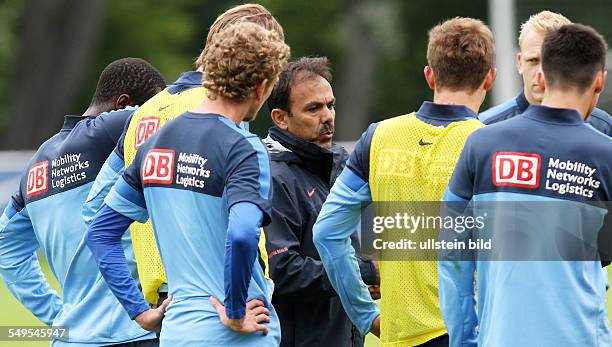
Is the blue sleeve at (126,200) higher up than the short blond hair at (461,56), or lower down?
lower down

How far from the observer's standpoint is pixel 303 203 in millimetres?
5664

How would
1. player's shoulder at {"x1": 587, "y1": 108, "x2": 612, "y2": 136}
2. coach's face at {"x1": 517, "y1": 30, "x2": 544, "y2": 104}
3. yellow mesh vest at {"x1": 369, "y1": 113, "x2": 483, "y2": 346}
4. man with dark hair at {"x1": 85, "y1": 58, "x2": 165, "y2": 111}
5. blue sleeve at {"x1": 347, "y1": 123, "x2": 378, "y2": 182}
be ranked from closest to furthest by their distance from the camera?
1. yellow mesh vest at {"x1": 369, "y1": 113, "x2": 483, "y2": 346}
2. blue sleeve at {"x1": 347, "y1": 123, "x2": 378, "y2": 182}
3. man with dark hair at {"x1": 85, "y1": 58, "x2": 165, "y2": 111}
4. coach's face at {"x1": 517, "y1": 30, "x2": 544, "y2": 104}
5. player's shoulder at {"x1": 587, "y1": 108, "x2": 612, "y2": 136}

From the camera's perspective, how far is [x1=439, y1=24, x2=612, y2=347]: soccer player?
14.1 ft

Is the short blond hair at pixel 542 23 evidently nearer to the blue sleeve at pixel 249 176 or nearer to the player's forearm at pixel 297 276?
the player's forearm at pixel 297 276

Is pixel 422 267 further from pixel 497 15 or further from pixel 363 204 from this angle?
pixel 497 15

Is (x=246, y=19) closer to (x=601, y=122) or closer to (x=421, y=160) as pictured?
(x=421, y=160)

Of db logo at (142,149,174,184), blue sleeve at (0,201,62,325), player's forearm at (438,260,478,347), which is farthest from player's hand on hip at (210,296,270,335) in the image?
blue sleeve at (0,201,62,325)

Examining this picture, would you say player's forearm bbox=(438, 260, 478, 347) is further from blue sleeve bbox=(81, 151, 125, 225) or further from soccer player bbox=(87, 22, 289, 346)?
blue sleeve bbox=(81, 151, 125, 225)

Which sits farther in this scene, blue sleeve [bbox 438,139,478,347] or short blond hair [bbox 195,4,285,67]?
short blond hair [bbox 195,4,285,67]

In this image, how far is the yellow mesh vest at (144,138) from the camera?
512 centimetres

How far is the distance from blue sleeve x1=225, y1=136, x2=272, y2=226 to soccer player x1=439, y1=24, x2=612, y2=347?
676mm

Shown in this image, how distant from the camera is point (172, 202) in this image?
178 inches

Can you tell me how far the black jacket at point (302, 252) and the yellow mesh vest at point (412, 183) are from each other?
46cm

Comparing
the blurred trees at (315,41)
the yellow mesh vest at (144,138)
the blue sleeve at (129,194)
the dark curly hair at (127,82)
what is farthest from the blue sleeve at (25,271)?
the blurred trees at (315,41)
